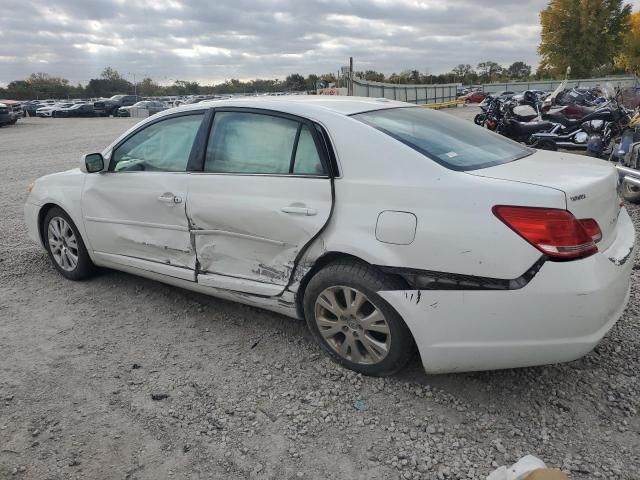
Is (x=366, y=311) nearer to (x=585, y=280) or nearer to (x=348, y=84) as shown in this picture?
(x=585, y=280)

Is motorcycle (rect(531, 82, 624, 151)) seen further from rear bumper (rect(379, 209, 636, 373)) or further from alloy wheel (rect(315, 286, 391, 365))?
alloy wheel (rect(315, 286, 391, 365))

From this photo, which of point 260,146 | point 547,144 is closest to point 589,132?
point 547,144

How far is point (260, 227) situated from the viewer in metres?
3.14

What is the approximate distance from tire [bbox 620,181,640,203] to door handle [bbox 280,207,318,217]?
5.15 meters

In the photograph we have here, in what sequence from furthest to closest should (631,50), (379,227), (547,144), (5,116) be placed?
(631,50), (5,116), (547,144), (379,227)

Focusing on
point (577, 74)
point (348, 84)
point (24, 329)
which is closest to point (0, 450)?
point (24, 329)

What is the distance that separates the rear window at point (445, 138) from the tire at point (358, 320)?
0.71m

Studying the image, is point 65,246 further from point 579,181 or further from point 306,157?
point 579,181

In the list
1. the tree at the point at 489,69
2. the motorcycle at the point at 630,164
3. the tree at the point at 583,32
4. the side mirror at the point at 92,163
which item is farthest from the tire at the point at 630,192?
the tree at the point at 489,69

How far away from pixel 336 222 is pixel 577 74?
185ft

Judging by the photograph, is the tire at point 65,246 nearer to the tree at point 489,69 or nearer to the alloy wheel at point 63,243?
the alloy wheel at point 63,243

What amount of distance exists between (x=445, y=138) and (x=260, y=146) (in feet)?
3.66

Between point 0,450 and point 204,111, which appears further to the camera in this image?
point 204,111

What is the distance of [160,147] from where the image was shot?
3.88 m
